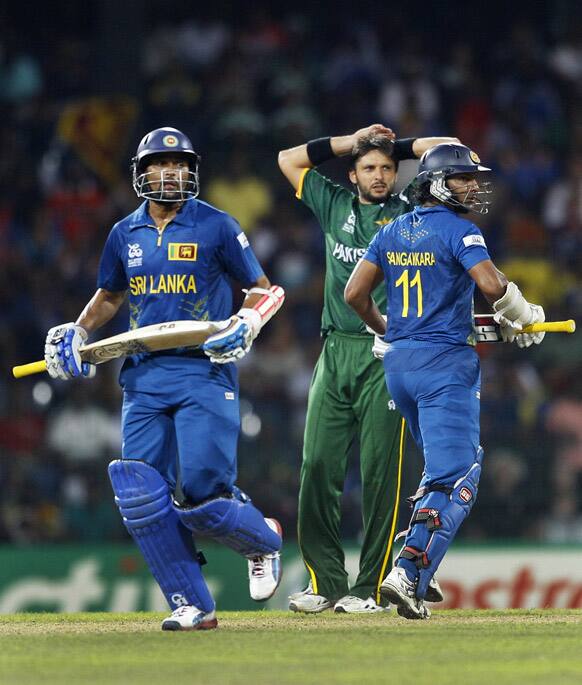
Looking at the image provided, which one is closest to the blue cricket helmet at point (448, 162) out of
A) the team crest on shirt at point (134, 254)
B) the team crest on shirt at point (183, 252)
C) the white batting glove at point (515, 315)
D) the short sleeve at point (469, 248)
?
the short sleeve at point (469, 248)

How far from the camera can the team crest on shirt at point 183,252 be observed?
653 centimetres

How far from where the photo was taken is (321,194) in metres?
7.79

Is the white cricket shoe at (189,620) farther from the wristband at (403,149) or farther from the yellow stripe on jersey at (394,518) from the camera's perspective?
the wristband at (403,149)

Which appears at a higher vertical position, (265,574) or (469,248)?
(469,248)

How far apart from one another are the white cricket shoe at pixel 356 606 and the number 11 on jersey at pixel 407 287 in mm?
1466

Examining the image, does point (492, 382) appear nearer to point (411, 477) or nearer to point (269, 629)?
point (411, 477)

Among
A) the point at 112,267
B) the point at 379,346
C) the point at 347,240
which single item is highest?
the point at 347,240

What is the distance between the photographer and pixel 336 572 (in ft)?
24.4

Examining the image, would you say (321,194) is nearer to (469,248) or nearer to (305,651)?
(469,248)

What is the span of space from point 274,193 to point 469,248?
26.0 ft

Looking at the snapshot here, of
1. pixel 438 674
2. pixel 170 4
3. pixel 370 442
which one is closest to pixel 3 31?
pixel 170 4

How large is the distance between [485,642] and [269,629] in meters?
1.04

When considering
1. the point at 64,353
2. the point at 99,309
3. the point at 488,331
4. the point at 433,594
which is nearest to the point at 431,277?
the point at 488,331

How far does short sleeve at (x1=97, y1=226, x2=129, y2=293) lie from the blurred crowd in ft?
11.9
